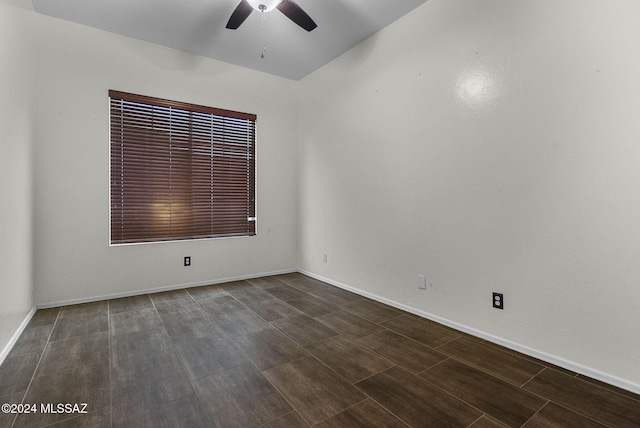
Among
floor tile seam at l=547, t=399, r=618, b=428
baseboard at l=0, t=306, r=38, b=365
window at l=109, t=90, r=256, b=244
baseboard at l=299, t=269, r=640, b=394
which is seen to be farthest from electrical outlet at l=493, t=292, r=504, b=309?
baseboard at l=0, t=306, r=38, b=365

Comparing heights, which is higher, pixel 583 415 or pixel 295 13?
pixel 295 13

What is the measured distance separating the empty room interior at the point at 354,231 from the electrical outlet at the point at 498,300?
42mm

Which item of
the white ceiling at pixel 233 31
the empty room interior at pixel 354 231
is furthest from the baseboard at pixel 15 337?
the white ceiling at pixel 233 31

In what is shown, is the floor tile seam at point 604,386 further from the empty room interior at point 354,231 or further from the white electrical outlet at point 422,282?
the white electrical outlet at point 422,282

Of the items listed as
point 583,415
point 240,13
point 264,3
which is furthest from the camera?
point 240,13

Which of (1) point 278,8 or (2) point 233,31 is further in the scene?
(2) point 233,31

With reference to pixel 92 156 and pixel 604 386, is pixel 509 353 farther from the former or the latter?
pixel 92 156

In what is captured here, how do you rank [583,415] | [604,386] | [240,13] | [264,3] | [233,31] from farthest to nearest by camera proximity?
[233,31] < [240,13] < [264,3] < [604,386] < [583,415]

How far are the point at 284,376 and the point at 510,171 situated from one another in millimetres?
2087

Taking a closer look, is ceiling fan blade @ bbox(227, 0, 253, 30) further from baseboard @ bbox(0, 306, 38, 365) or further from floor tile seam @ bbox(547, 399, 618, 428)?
floor tile seam @ bbox(547, 399, 618, 428)

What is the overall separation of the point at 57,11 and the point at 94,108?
88 centimetres

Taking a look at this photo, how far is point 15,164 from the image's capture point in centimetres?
246

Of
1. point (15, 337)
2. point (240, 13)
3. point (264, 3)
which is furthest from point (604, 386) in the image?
point (15, 337)

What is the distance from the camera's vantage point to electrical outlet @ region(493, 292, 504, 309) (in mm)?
2352
